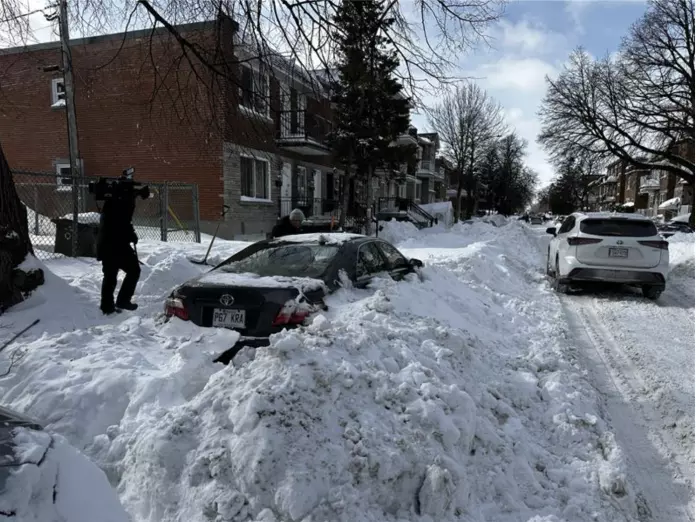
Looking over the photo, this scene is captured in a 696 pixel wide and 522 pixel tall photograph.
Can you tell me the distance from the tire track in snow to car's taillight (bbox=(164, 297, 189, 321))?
12.1 feet

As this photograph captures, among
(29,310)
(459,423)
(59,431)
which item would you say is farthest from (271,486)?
(29,310)

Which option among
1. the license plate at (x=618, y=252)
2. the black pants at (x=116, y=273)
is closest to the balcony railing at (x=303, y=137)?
the license plate at (x=618, y=252)

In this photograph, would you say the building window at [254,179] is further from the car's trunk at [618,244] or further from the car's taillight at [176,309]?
the car's taillight at [176,309]

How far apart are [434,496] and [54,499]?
6.01ft

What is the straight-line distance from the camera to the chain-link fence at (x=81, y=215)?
9211mm

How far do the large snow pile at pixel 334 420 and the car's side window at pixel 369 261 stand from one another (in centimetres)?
29

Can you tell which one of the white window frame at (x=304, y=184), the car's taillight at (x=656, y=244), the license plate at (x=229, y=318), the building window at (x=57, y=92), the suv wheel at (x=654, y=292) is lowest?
the suv wheel at (x=654, y=292)

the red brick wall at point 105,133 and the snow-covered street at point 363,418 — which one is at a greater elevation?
the red brick wall at point 105,133

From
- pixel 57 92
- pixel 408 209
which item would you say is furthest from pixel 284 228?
pixel 408 209

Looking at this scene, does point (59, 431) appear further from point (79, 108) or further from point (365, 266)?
point (79, 108)

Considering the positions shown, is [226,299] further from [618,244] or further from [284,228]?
[618,244]

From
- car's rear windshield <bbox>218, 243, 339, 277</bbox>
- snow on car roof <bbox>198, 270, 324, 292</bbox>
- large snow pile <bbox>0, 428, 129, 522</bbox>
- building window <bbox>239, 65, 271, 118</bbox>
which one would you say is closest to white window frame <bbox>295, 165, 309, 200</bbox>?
building window <bbox>239, 65, 271, 118</bbox>

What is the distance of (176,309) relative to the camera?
4.38 m

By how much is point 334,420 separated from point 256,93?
4.86 meters
